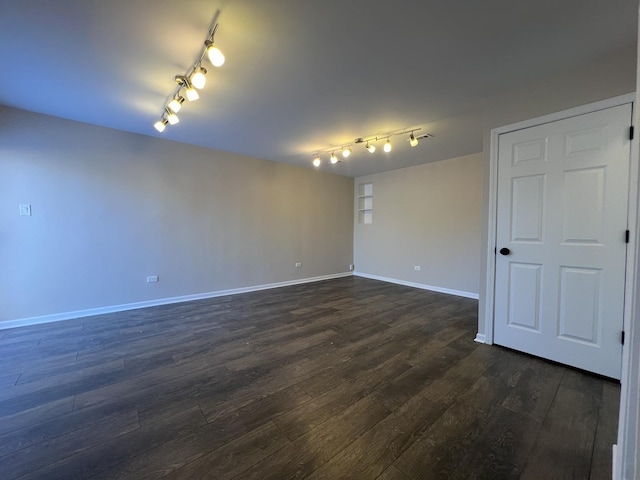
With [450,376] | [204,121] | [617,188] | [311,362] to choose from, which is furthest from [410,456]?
[204,121]

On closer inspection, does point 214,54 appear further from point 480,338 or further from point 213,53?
point 480,338

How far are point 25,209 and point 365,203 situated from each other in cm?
593

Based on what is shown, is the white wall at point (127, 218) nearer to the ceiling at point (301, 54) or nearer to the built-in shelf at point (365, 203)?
the ceiling at point (301, 54)

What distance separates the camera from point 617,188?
1993 mm

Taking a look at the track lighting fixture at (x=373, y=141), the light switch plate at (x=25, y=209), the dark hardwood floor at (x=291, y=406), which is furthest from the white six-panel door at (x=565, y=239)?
the light switch plate at (x=25, y=209)

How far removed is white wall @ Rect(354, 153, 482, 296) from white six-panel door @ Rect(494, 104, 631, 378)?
2023 millimetres

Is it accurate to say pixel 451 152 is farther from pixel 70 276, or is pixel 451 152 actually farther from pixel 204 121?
pixel 70 276

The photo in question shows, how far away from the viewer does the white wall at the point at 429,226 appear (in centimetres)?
450

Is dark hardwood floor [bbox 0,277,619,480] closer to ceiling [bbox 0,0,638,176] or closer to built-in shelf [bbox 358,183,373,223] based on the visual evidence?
ceiling [bbox 0,0,638,176]

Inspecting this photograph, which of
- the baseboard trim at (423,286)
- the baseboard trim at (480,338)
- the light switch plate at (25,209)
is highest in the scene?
the light switch plate at (25,209)

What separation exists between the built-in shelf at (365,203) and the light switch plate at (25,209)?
19.0 ft

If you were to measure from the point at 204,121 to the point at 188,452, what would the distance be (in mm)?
3363

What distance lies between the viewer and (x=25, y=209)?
3.06 m

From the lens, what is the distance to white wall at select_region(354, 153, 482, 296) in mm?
4496
